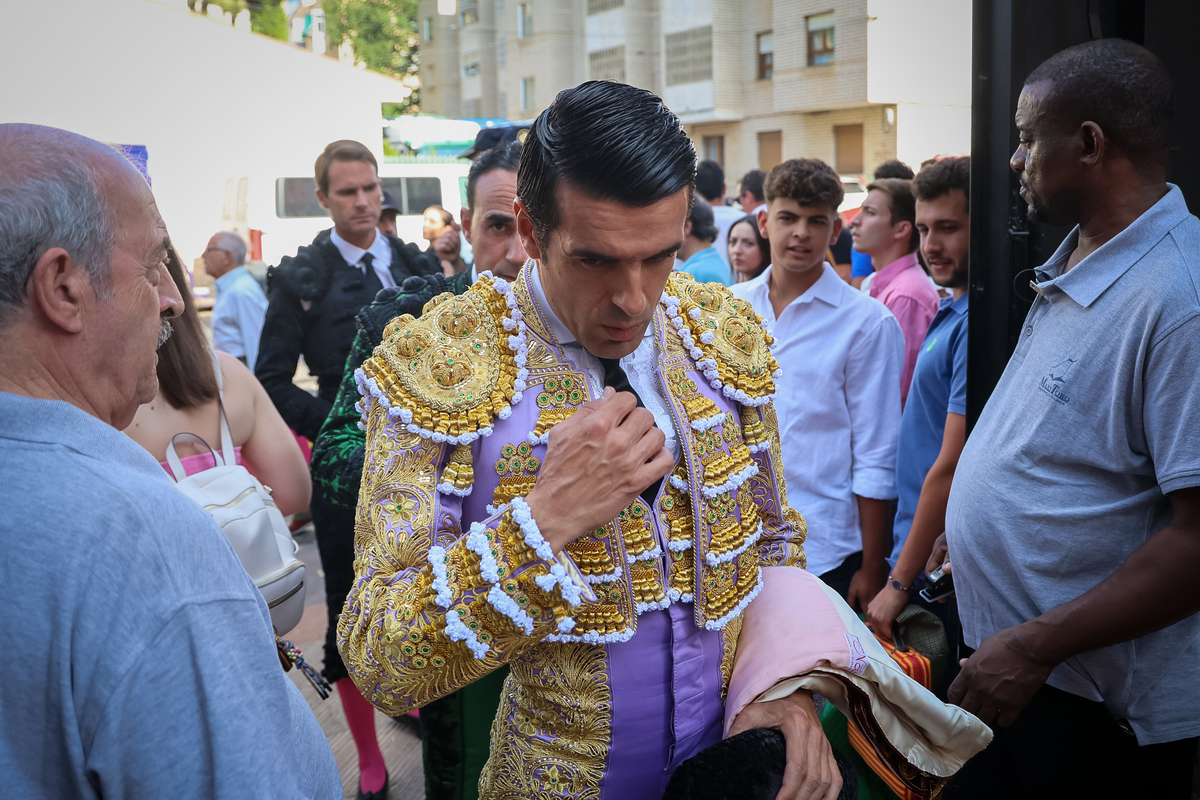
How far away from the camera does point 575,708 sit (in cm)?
148

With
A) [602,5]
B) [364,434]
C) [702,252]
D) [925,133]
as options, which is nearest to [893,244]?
[702,252]

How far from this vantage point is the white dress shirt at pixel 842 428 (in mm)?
3178

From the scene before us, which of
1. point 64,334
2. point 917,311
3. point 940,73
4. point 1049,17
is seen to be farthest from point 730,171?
point 64,334

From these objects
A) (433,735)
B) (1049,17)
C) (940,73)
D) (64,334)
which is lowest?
(433,735)

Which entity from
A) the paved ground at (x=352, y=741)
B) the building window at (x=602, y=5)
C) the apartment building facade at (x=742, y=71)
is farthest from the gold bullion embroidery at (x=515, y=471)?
the building window at (x=602, y=5)

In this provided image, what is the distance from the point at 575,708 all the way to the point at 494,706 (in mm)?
664

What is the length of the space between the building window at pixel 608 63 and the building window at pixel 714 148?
3.30 metres

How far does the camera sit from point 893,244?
15.9 ft

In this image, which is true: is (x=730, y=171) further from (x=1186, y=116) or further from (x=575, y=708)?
(x=575, y=708)

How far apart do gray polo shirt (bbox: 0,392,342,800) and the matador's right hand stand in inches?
18.2

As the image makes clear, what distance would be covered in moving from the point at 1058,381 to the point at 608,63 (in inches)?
1118

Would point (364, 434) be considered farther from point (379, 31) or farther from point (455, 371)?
point (379, 31)

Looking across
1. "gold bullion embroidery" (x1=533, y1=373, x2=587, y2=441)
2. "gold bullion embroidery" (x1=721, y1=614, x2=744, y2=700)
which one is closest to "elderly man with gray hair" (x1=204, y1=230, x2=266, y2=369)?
"gold bullion embroidery" (x1=533, y1=373, x2=587, y2=441)

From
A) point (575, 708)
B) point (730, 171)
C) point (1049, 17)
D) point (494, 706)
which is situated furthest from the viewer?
point (730, 171)
